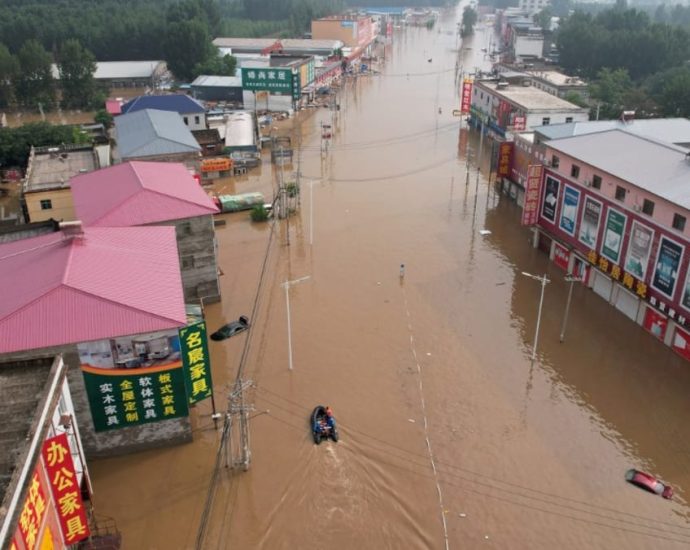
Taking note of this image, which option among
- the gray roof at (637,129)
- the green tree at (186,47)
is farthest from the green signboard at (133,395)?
the green tree at (186,47)

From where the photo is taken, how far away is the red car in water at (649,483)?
61.1 feet

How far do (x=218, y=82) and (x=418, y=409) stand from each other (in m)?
59.9

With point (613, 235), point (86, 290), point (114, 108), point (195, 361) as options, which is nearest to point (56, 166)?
point (86, 290)

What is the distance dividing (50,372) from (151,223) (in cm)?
1253

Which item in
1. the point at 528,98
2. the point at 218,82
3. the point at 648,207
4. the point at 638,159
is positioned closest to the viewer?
the point at 648,207

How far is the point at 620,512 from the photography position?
58.8 feet

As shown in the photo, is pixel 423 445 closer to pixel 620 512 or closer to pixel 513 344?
pixel 620 512

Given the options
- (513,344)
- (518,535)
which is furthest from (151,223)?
(518,535)

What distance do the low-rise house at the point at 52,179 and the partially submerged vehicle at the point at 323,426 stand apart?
21.3 metres


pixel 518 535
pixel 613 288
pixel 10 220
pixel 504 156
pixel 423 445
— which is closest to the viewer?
pixel 518 535

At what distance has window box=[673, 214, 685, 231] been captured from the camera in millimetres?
24131

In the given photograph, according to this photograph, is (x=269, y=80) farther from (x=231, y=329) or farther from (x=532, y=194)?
(x=231, y=329)

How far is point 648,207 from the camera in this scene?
26.0 metres

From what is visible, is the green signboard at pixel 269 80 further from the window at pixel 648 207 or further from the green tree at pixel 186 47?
the window at pixel 648 207
